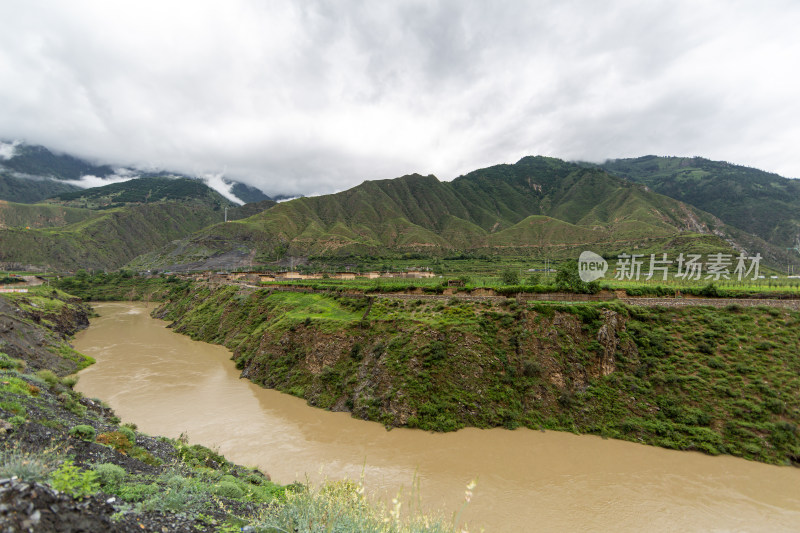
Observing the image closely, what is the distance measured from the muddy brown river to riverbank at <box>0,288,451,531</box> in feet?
9.48

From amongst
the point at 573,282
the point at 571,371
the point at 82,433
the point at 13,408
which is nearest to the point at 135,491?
the point at 82,433

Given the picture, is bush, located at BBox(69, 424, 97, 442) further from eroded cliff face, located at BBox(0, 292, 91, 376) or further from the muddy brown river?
eroded cliff face, located at BBox(0, 292, 91, 376)

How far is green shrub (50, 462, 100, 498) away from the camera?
6.44 metres

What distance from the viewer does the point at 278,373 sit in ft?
107


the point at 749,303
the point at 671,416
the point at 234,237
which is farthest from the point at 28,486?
the point at 234,237

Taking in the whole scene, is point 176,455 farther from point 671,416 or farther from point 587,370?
point 671,416

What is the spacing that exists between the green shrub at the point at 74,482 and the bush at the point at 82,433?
466cm

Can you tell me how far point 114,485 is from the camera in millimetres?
8492

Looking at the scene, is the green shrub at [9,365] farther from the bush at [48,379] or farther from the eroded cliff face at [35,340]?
the eroded cliff face at [35,340]

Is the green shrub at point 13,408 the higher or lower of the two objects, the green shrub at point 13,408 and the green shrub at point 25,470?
the lower

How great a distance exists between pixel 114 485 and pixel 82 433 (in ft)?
18.8

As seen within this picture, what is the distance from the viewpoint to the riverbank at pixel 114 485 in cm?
586

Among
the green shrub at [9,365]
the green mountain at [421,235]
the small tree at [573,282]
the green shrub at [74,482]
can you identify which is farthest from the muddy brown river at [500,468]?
the green mountain at [421,235]

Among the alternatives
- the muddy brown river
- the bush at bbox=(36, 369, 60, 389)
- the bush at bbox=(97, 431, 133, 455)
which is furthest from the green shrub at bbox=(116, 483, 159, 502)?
the bush at bbox=(36, 369, 60, 389)
